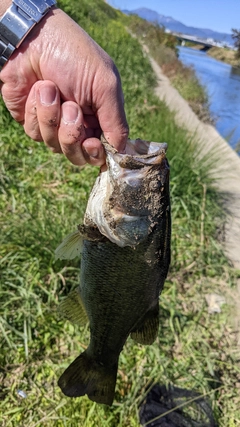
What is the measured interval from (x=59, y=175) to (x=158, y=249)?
3.57 metres

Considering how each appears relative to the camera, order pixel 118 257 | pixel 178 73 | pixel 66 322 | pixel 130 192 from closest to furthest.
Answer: pixel 130 192
pixel 118 257
pixel 66 322
pixel 178 73

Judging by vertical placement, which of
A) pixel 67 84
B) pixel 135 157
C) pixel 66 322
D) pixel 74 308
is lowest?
pixel 66 322

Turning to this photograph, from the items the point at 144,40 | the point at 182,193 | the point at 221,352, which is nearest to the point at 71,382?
the point at 221,352

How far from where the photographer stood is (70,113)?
5.27 ft

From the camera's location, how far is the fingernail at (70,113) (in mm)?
1603

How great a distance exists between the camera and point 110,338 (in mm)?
2037

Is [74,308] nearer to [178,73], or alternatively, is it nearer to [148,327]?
[148,327]

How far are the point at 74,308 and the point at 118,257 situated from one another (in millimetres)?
512

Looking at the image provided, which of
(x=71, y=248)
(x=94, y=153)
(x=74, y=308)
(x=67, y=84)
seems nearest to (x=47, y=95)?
(x=67, y=84)

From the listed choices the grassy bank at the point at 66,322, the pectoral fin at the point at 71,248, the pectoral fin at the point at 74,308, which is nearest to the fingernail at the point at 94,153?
the pectoral fin at the point at 71,248

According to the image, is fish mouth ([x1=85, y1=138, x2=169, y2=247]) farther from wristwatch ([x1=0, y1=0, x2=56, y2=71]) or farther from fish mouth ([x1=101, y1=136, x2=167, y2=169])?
wristwatch ([x1=0, y1=0, x2=56, y2=71])

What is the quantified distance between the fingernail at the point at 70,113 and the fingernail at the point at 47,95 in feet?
0.23

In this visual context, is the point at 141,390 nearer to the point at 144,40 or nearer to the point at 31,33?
the point at 31,33

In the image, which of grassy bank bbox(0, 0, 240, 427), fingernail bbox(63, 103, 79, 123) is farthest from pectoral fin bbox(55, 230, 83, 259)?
grassy bank bbox(0, 0, 240, 427)
